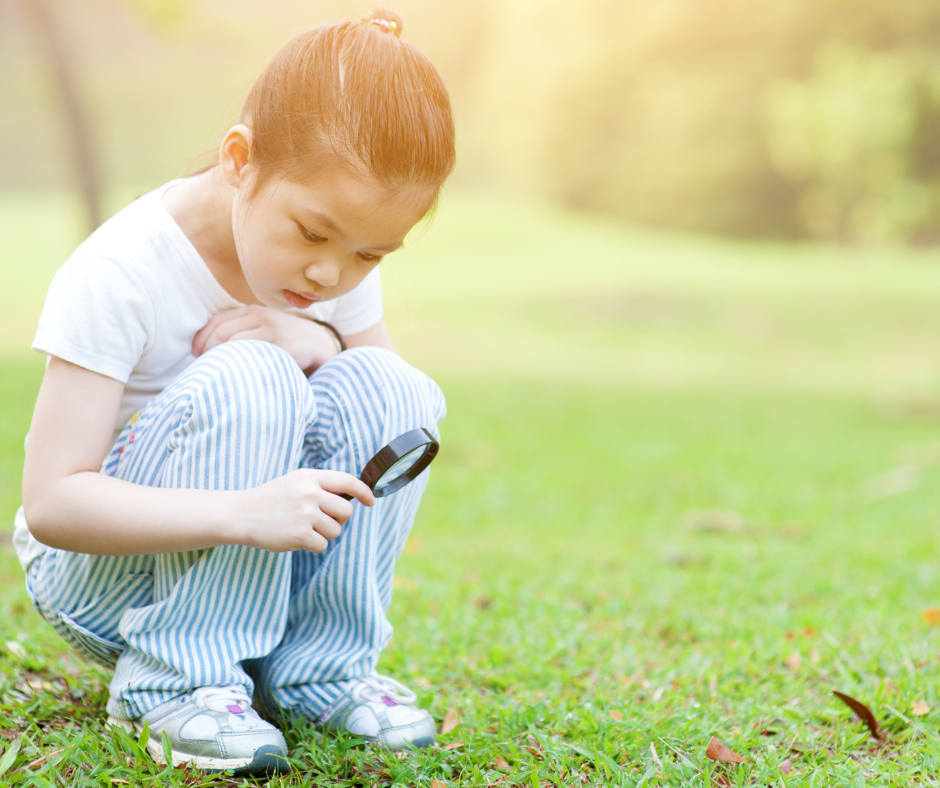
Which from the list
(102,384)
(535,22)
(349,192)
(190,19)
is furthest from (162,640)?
(535,22)

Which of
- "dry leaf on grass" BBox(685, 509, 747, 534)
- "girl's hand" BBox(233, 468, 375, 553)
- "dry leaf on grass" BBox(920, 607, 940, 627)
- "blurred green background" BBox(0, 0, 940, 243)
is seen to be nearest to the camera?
"girl's hand" BBox(233, 468, 375, 553)

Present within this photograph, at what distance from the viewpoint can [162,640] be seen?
1203 millimetres

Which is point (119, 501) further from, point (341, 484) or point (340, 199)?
point (340, 199)

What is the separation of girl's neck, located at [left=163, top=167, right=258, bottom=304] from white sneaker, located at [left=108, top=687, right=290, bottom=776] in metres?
0.57

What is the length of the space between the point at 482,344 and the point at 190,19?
488cm

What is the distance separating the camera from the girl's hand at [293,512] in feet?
3.58

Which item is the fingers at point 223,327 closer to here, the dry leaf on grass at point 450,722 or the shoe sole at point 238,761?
the shoe sole at point 238,761

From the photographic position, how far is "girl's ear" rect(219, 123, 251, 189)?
47.7 inches

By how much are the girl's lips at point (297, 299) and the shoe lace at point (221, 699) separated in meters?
0.51

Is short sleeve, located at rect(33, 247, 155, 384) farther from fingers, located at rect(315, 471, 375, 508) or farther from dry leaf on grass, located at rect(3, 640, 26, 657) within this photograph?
dry leaf on grass, located at rect(3, 640, 26, 657)

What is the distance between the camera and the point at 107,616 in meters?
1.28

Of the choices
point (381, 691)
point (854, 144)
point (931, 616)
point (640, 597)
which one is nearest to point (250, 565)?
point (381, 691)

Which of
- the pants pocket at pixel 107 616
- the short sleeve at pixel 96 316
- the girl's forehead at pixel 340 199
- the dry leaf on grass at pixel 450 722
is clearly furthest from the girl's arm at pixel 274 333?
the dry leaf on grass at pixel 450 722

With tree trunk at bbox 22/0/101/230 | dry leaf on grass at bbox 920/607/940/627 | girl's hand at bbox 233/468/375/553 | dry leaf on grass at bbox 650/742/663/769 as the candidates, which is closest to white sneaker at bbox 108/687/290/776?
girl's hand at bbox 233/468/375/553
